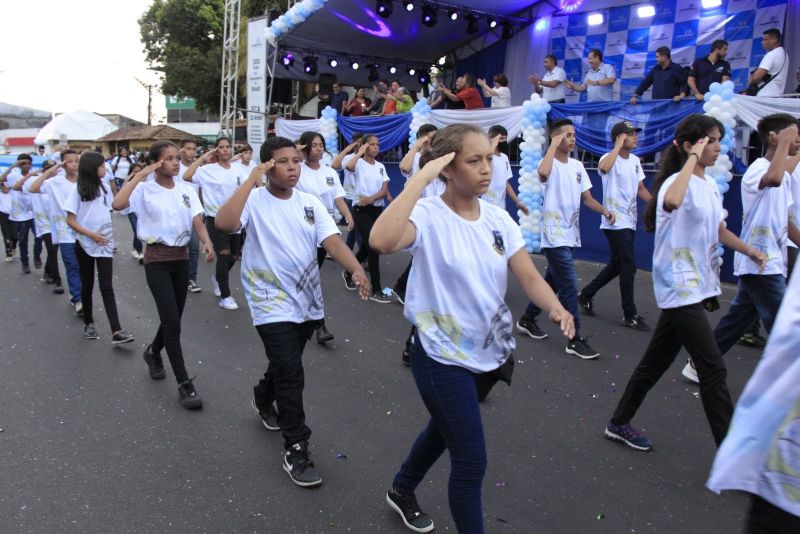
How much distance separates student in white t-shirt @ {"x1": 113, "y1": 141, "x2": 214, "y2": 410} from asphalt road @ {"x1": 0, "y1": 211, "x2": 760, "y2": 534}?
228 millimetres

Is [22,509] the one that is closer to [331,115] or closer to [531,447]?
[531,447]

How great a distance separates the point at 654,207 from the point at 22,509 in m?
3.97

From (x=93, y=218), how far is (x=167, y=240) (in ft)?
5.93

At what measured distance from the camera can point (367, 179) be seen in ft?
26.8

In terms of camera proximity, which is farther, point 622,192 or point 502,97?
point 502,97

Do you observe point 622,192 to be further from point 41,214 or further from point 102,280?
point 41,214

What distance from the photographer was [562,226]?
6070 millimetres

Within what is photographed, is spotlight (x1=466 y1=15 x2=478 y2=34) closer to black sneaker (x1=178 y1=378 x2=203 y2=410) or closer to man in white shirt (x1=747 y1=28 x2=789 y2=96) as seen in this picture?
man in white shirt (x1=747 y1=28 x2=789 y2=96)

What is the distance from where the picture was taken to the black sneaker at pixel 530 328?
6.38 metres

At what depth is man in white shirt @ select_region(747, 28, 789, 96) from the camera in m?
9.36

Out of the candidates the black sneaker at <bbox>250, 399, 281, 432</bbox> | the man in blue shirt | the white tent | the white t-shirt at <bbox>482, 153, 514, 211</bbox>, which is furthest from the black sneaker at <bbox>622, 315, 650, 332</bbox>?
the white tent

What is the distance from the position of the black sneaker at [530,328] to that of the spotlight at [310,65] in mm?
12963

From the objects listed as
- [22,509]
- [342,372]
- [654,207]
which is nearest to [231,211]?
[22,509]

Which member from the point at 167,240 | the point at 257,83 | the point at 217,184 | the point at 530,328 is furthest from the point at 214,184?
the point at 257,83
